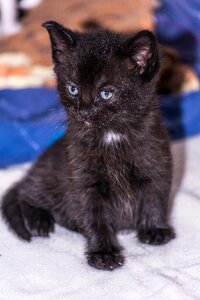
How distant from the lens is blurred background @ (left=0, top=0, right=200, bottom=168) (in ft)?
9.63

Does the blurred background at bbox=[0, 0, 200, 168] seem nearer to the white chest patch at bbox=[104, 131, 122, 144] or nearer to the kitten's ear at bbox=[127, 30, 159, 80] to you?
the white chest patch at bbox=[104, 131, 122, 144]

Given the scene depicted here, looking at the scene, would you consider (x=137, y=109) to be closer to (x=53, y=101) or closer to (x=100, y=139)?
(x=100, y=139)

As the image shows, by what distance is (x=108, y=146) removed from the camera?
1.96 meters

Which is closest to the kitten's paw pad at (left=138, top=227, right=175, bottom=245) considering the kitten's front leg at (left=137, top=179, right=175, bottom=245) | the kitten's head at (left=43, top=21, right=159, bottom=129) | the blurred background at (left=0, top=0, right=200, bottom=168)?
the kitten's front leg at (left=137, top=179, right=175, bottom=245)

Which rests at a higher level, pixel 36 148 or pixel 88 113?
pixel 88 113

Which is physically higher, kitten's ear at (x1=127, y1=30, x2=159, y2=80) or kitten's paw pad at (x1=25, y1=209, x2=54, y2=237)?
kitten's ear at (x1=127, y1=30, x2=159, y2=80)

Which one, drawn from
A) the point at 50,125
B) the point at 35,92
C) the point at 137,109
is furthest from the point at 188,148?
the point at 137,109

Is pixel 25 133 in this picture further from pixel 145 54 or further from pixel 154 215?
pixel 145 54

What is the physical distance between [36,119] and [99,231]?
1.17 metres

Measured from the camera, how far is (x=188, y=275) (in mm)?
1888

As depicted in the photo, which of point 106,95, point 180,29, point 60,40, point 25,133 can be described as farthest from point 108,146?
point 180,29

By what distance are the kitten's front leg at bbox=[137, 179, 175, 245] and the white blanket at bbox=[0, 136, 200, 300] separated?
4 cm

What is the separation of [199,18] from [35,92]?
118 cm

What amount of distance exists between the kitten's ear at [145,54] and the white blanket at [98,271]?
0.66m
